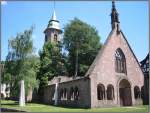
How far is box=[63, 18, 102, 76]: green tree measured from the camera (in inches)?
2222

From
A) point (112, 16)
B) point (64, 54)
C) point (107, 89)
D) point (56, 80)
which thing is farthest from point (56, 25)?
point (107, 89)

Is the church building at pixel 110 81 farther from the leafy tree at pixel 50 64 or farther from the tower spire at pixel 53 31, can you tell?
the tower spire at pixel 53 31

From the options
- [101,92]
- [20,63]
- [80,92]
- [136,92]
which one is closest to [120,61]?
[136,92]

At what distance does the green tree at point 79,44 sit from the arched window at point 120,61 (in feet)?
57.0

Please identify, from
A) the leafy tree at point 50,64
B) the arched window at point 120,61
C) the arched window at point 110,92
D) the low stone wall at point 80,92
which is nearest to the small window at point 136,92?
the arched window at point 120,61

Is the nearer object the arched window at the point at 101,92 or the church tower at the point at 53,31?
the arched window at the point at 101,92

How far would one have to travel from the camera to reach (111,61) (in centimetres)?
3575

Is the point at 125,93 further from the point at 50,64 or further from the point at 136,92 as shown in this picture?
the point at 50,64

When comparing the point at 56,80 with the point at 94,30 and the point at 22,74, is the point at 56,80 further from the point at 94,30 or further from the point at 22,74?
the point at 94,30

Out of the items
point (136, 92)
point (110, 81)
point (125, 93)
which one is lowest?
point (125, 93)

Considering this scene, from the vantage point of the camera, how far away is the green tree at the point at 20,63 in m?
37.9

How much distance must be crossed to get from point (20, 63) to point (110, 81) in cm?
1385

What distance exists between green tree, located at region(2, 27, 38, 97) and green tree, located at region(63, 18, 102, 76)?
17.4 meters

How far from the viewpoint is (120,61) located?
38250 mm
